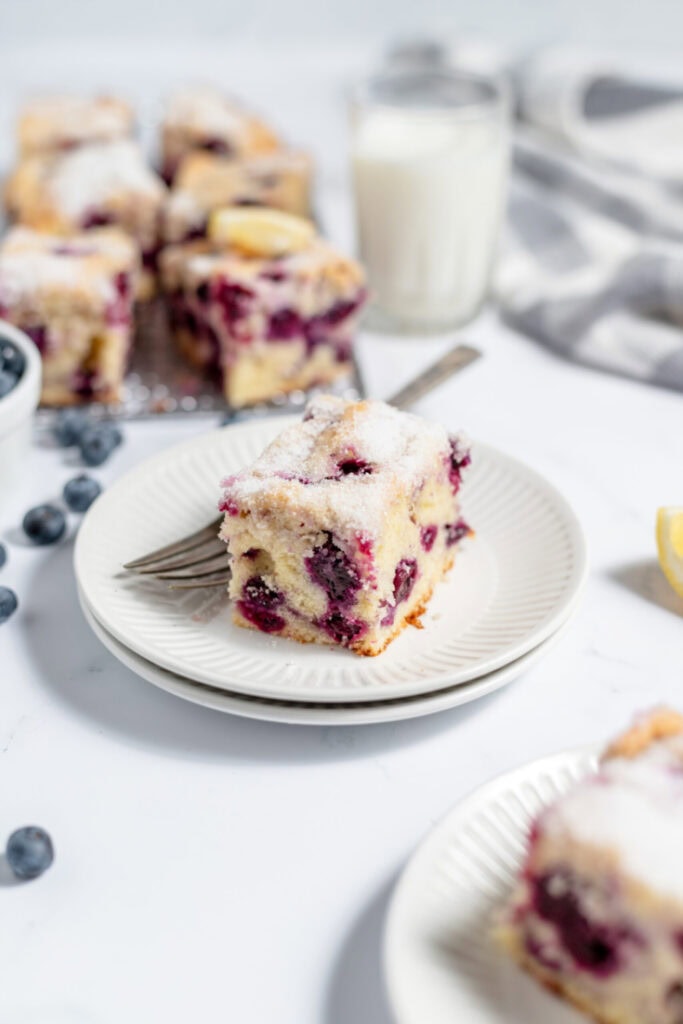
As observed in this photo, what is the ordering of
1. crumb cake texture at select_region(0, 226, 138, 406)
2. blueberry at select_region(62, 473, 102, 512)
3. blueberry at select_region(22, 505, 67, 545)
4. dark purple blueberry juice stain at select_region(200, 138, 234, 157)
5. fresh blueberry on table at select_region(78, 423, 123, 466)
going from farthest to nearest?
dark purple blueberry juice stain at select_region(200, 138, 234, 157) < crumb cake texture at select_region(0, 226, 138, 406) < fresh blueberry on table at select_region(78, 423, 123, 466) < blueberry at select_region(62, 473, 102, 512) < blueberry at select_region(22, 505, 67, 545)

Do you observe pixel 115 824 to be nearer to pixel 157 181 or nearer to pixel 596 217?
pixel 157 181

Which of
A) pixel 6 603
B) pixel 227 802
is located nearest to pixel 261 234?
pixel 6 603

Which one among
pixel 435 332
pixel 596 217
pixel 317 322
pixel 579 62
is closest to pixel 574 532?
pixel 317 322

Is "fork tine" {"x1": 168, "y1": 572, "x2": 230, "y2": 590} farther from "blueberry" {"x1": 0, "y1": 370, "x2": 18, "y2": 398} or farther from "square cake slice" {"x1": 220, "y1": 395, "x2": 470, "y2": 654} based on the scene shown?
"blueberry" {"x1": 0, "y1": 370, "x2": 18, "y2": 398}

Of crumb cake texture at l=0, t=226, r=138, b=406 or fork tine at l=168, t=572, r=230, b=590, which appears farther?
crumb cake texture at l=0, t=226, r=138, b=406

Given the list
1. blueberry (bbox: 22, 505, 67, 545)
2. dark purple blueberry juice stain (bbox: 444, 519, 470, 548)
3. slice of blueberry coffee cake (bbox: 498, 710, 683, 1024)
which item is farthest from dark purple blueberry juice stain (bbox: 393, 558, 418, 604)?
blueberry (bbox: 22, 505, 67, 545)

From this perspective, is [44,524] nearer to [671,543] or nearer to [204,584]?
[204,584]

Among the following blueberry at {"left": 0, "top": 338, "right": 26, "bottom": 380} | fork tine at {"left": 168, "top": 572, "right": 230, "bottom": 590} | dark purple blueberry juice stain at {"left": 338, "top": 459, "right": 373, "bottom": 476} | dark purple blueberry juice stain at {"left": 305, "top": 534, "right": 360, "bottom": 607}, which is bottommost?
fork tine at {"left": 168, "top": 572, "right": 230, "bottom": 590}
